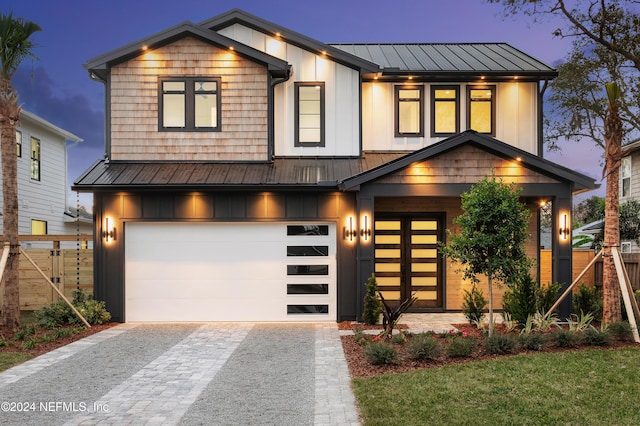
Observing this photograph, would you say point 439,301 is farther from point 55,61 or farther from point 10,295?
point 55,61

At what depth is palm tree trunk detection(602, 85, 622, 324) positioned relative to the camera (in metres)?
9.05

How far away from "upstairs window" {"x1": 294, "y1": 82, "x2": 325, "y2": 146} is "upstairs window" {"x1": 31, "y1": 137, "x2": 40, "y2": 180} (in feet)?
38.1

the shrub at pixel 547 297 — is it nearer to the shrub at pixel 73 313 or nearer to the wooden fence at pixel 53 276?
the shrub at pixel 73 313

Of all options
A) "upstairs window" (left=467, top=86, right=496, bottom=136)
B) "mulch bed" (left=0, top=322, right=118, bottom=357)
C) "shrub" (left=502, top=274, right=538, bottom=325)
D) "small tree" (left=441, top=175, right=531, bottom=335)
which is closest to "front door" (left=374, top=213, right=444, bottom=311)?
"upstairs window" (left=467, top=86, right=496, bottom=136)

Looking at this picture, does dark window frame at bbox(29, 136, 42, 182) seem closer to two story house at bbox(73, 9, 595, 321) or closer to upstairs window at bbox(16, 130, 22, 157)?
upstairs window at bbox(16, 130, 22, 157)

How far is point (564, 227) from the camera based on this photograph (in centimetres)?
1060

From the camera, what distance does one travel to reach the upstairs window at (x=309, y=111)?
12125mm

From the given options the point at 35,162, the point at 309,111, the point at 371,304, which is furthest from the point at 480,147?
the point at 35,162

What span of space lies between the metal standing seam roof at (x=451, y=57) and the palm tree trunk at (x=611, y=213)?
3408 millimetres

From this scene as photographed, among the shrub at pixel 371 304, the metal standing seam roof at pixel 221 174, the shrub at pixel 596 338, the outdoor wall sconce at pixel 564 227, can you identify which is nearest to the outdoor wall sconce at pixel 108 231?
the metal standing seam roof at pixel 221 174

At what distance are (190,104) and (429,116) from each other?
5.91m

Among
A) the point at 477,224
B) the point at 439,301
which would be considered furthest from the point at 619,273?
the point at 439,301

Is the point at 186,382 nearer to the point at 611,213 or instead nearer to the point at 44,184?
the point at 611,213

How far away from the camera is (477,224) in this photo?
823 centimetres
